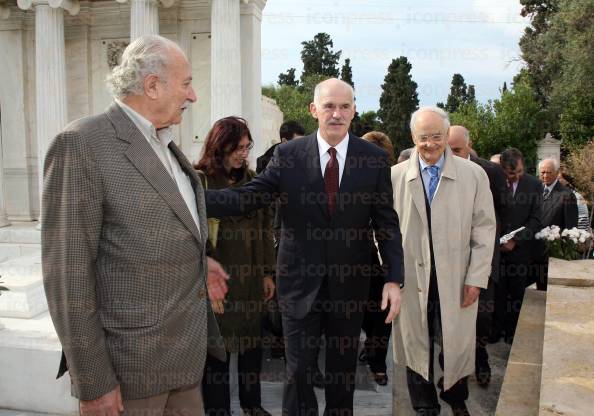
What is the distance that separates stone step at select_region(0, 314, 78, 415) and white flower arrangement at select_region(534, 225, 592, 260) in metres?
4.97

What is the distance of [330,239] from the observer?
11.1 ft

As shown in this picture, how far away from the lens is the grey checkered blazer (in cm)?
199

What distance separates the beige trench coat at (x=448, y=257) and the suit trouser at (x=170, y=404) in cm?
191

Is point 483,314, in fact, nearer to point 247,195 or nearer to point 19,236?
point 247,195

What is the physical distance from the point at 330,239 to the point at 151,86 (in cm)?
153

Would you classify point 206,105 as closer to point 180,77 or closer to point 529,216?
point 529,216

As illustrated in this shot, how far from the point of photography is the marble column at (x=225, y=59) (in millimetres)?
12273

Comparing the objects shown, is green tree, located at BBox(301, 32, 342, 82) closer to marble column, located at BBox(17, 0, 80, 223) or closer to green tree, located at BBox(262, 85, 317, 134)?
green tree, located at BBox(262, 85, 317, 134)

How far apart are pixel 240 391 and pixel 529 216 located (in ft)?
12.9

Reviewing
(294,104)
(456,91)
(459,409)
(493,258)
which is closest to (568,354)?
(459,409)

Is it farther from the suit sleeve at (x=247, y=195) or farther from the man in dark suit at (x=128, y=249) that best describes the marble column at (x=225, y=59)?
the man in dark suit at (x=128, y=249)

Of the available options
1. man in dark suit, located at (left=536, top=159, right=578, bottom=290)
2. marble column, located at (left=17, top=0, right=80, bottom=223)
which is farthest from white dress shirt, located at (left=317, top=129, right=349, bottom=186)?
marble column, located at (left=17, top=0, right=80, bottom=223)

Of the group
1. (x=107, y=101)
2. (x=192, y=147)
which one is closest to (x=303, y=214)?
(x=192, y=147)

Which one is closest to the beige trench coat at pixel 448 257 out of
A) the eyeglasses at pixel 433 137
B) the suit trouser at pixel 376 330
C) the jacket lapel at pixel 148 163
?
the eyeglasses at pixel 433 137
